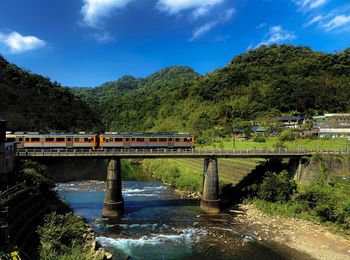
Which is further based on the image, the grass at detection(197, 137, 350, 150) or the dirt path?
the grass at detection(197, 137, 350, 150)

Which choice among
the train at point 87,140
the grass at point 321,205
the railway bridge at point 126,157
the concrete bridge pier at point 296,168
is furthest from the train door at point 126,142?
the concrete bridge pier at point 296,168

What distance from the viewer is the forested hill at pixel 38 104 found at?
9556 centimetres

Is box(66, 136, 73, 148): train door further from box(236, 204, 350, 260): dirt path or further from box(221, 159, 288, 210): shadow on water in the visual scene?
box(236, 204, 350, 260): dirt path

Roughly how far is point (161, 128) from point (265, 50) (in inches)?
3331

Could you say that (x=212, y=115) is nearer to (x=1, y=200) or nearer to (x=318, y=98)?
(x=318, y=98)

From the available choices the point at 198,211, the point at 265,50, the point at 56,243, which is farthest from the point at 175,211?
the point at 265,50

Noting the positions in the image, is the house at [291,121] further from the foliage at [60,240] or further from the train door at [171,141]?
the foliage at [60,240]

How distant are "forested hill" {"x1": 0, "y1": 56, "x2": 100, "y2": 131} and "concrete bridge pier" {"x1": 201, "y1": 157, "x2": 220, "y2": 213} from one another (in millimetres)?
54899

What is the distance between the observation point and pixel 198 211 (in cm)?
4019

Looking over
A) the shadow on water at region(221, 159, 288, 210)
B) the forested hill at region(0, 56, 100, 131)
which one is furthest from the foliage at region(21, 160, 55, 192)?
the forested hill at region(0, 56, 100, 131)

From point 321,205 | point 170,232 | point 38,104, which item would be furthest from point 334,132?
point 38,104

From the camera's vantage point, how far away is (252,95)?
4429 inches

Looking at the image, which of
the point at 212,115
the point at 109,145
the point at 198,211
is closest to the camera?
the point at 198,211

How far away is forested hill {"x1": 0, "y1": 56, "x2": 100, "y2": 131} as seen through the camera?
314 ft
